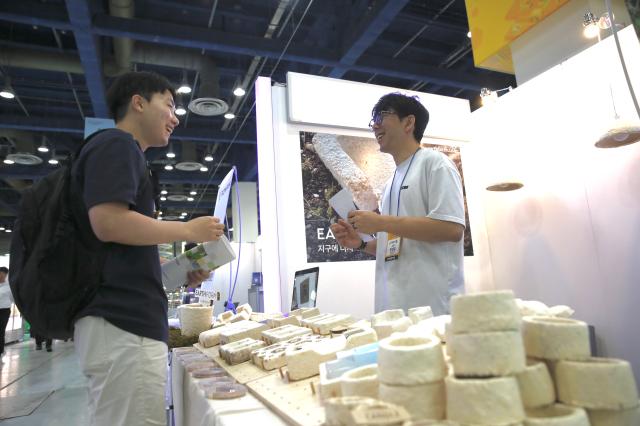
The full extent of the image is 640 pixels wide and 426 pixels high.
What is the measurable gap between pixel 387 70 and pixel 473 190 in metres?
3.55

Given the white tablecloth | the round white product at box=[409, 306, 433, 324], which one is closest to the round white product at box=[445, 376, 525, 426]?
the white tablecloth

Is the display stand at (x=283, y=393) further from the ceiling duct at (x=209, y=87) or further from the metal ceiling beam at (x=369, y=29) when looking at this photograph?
the ceiling duct at (x=209, y=87)

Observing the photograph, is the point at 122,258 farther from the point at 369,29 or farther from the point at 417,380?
the point at 369,29

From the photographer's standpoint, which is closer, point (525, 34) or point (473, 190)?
point (525, 34)

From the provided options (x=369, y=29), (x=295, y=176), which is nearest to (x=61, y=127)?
(x=369, y=29)

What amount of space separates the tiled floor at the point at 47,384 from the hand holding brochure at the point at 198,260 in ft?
11.4

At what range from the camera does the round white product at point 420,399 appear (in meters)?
0.66

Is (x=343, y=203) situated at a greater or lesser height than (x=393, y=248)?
greater

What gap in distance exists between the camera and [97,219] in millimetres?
1112

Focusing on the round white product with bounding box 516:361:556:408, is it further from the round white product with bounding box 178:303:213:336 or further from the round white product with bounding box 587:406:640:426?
the round white product with bounding box 178:303:213:336

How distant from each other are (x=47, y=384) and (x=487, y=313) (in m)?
6.96

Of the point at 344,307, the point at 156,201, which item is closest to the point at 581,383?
the point at 156,201

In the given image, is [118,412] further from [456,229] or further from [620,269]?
[620,269]

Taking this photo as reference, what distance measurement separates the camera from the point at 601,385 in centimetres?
64
